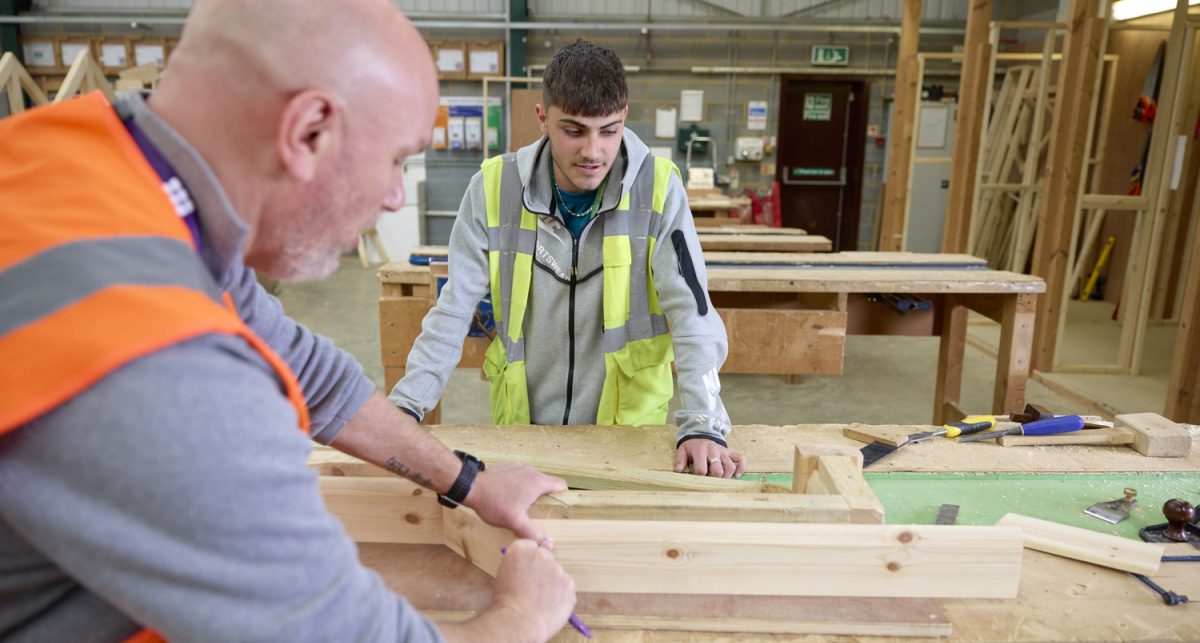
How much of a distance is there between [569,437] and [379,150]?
4.03 feet

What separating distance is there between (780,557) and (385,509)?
71 centimetres

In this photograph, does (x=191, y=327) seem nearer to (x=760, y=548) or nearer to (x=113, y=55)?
(x=760, y=548)

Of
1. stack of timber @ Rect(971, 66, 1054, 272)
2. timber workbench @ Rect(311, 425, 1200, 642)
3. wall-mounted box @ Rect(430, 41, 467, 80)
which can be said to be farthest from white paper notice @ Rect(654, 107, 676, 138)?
timber workbench @ Rect(311, 425, 1200, 642)

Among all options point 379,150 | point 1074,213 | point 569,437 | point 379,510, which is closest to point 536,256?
point 569,437

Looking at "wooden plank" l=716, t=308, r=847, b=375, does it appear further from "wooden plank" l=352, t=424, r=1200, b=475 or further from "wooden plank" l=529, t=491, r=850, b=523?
"wooden plank" l=529, t=491, r=850, b=523

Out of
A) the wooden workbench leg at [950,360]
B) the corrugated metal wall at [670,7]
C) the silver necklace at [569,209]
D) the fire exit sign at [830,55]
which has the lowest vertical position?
the wooden workbench leg at [950,360]

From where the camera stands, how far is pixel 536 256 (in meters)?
2.12

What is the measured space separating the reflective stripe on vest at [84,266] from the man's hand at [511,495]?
583 mm

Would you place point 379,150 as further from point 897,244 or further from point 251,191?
point 897,244

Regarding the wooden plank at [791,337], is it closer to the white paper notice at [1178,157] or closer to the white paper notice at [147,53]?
the white paper notice at [1178,157]

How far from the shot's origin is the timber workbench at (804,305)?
3.12 meters

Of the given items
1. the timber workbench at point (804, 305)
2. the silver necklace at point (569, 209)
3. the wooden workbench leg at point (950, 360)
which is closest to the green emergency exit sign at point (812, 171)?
the wooden workbench leg at point (950, 360)

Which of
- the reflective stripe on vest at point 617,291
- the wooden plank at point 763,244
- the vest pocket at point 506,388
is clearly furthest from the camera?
the wooden plank at point 763,244

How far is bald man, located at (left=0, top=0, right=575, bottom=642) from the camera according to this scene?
0.61m
